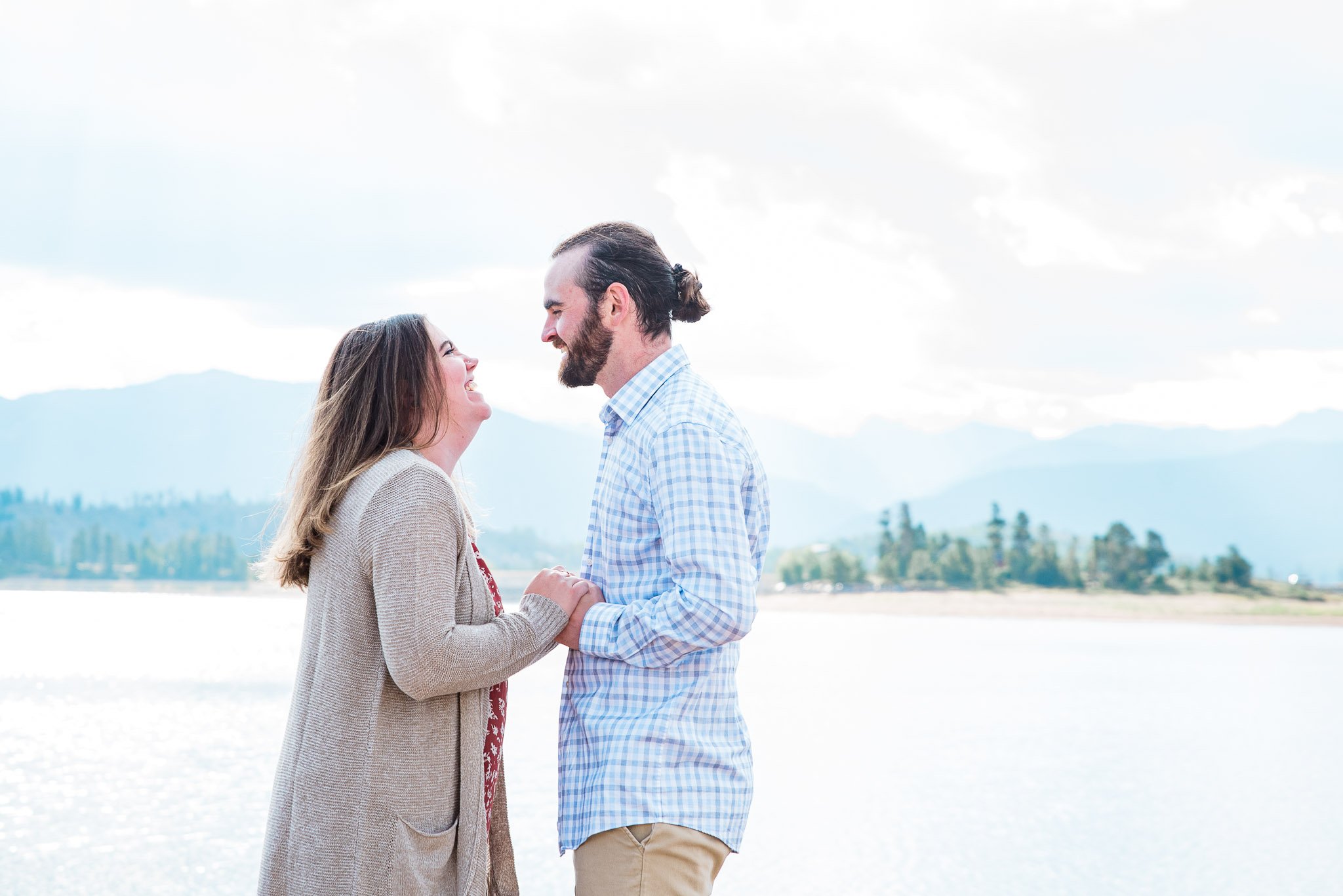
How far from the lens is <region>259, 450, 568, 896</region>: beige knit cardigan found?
2.26m

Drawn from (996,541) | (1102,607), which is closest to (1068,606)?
(1102,607)

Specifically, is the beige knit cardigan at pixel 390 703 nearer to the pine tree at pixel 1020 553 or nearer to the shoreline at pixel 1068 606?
the shoreline at pixel 1068 606

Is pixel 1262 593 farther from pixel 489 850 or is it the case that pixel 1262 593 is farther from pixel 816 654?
pixel 489 850

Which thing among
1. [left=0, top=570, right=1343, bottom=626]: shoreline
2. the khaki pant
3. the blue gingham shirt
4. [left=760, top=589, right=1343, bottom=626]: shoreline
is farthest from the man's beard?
[left=760, top=589, right=1343, bottom=626]: shoreline

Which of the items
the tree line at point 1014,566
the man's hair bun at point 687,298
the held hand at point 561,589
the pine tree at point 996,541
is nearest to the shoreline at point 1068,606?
the tree line at point 1014,566

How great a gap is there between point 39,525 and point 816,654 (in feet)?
268

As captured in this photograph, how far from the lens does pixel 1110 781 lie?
1742cm

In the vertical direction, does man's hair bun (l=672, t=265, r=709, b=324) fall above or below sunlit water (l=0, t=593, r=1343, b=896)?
above

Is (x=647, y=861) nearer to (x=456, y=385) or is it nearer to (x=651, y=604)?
(x=651, y=604)

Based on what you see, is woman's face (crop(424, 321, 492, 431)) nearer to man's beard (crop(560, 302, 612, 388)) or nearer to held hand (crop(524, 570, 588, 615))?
man's beard (crop(560, 302, 612, 388))

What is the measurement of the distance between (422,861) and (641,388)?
1.00 metres

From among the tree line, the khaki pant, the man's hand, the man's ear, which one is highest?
the tree line

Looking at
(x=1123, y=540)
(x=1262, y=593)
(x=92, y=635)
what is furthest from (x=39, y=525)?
(x=1262, y=593)

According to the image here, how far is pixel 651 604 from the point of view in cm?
233
